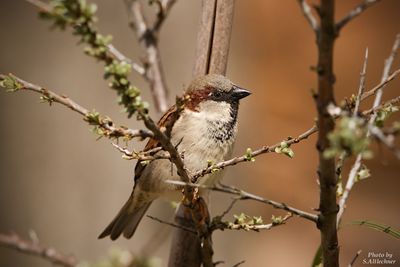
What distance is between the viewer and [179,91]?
350 cm

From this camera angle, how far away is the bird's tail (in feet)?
7.66

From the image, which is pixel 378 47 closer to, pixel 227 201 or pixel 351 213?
pixel 351 213

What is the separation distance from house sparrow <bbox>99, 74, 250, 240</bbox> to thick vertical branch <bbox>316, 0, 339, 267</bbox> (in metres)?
0.85

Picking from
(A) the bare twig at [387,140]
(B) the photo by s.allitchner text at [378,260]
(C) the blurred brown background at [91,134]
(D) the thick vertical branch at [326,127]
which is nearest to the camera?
(A) the bare twig at [387,140]

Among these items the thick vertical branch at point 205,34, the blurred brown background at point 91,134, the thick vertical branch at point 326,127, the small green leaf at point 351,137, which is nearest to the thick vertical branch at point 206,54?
the thick vertical branch at point 205,34

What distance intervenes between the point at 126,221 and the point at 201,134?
54cm

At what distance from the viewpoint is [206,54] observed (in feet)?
5.48

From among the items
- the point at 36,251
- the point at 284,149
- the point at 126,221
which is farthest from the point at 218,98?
the point at 36,251

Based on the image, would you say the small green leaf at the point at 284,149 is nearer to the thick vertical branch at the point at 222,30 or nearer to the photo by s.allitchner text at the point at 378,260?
the thick vertical branch at the point at 222,30

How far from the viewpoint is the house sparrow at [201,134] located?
A: 2.04 metres

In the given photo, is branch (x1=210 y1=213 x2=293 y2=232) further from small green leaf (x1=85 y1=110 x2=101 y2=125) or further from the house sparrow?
the house sparrow

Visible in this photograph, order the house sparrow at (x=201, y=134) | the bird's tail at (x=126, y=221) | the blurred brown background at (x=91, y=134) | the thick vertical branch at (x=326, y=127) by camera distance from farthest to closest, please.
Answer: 1. the blurred brown background at (x=91, y=134)
2. the bird's tail at (x=126, y=221)
3. the house sparrow at (x=201, y=134)
4. the thick vertical branch at (x=326, y=127)

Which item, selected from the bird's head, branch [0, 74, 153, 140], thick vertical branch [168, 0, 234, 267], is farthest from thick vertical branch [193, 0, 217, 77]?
branch [0, 74, 153, 140]

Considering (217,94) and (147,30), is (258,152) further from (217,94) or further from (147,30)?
(217,94)
